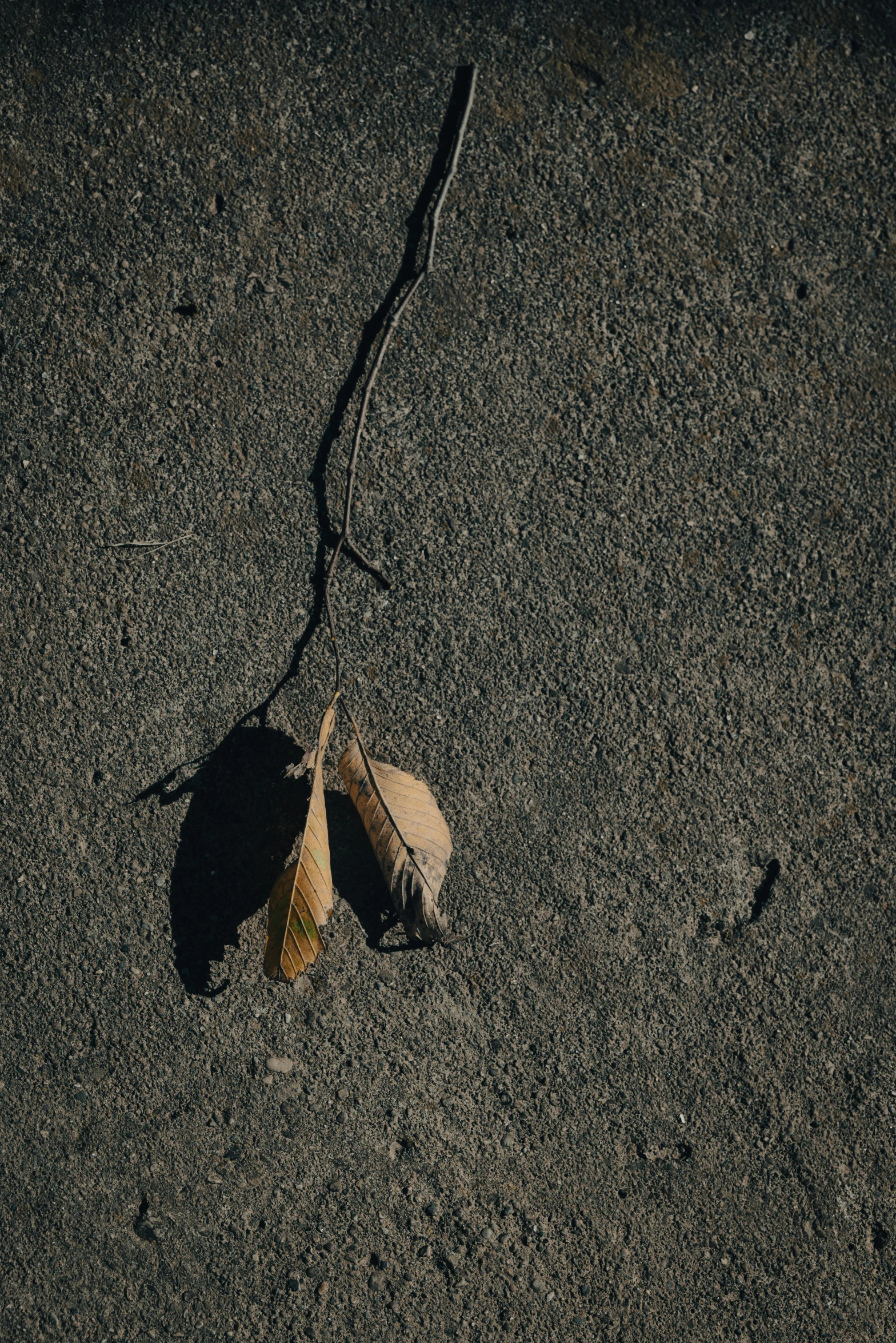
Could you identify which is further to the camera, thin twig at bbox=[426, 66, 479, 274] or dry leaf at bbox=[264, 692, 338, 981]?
thin twig at bbox=[426, 66, 479, 274]

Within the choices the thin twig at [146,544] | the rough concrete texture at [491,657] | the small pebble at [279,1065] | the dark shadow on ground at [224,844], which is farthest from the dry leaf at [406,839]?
the thin twig at [146,544]

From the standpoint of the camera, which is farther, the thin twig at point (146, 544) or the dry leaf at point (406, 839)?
the thin twig at point (146, 544)

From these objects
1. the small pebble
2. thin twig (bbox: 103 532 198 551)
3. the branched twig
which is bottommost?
the small pebble

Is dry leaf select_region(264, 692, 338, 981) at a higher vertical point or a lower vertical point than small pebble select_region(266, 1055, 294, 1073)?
higher

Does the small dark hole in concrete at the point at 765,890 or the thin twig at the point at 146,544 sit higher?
the small dark hole in concrete at the point at 765,890

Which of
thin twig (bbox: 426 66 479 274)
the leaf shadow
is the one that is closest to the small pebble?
the leaf shadow

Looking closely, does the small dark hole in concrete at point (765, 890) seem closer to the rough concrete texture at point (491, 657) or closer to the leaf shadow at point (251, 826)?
the rough concrete texture at point (491, 657)

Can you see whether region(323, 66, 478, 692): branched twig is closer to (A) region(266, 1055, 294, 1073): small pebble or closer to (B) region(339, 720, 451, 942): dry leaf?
(B) region(339, 720, 451, 942): dry leaf
